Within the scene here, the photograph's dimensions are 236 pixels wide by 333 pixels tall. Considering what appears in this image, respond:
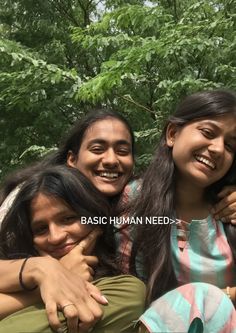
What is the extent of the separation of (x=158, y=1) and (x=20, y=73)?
201 cm

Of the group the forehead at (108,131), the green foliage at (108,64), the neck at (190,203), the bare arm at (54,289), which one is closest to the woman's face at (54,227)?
the bare arm at (54,289)

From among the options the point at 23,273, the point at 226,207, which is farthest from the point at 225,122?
the point at 23,273

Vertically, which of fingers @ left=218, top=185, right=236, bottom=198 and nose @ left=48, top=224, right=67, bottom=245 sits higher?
fingers @ left=218, top=185, right=236, bottom=198

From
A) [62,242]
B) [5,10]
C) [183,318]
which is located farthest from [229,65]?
[5,10]

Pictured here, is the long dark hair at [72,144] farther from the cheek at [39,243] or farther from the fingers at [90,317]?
the fingers at [90,317]

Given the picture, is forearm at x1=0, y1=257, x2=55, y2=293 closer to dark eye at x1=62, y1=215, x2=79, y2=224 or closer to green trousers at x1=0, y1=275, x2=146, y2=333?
green trousers at x1=0, y1=275, x2=146, y2=333

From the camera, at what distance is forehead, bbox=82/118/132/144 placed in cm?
258

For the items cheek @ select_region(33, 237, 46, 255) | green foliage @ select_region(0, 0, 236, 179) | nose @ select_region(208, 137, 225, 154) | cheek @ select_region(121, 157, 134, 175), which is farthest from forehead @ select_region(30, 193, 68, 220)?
green foliage @ select_region(0, 0, 236, 179)

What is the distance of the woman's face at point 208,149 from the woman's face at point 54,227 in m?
0.58

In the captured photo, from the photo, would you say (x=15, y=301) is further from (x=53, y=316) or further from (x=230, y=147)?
(x=230, y=147)

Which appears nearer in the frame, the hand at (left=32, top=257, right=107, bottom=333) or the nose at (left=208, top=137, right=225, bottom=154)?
the hand at (left=32, top=257, right=107, bottom=333)

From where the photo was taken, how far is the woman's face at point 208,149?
2072 millimetres

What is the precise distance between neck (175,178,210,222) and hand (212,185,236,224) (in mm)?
65

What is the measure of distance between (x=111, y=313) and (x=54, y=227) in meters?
0.52
